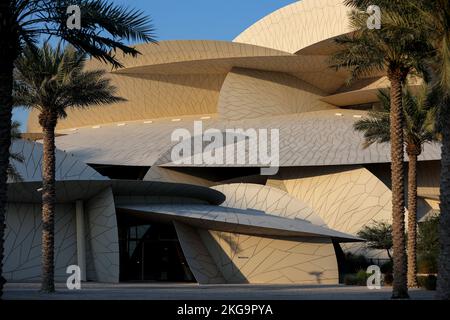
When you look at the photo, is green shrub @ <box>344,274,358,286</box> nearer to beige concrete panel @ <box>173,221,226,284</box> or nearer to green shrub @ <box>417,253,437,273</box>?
green shrub @ <box>417,253,437,273</box>

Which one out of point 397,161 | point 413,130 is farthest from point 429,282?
point 397,161

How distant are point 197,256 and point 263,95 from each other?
79.3 feet

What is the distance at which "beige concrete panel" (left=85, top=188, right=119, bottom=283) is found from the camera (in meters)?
30.0

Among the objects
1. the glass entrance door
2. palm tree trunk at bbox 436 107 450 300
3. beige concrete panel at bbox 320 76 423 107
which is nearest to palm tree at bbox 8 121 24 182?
the glass entrance door

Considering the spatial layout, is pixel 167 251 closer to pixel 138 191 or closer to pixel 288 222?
pixel 138 191

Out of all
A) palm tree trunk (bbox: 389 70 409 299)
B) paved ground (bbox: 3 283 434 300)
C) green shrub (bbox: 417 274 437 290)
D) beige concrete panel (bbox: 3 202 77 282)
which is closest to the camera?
paved ground (bbox: 3 283 434 300)

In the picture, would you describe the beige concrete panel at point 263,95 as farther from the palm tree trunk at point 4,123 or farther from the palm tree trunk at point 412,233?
the palm tree trunk at point 4,123

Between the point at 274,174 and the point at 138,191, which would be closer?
the point at 138,191

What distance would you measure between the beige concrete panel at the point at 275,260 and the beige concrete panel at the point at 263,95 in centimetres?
2043

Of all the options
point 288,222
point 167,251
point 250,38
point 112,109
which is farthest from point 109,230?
point 250,38

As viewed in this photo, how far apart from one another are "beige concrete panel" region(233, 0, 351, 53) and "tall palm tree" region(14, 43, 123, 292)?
33756 millimetres

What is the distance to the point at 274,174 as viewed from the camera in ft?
153

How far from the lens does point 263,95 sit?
54.0 metres
